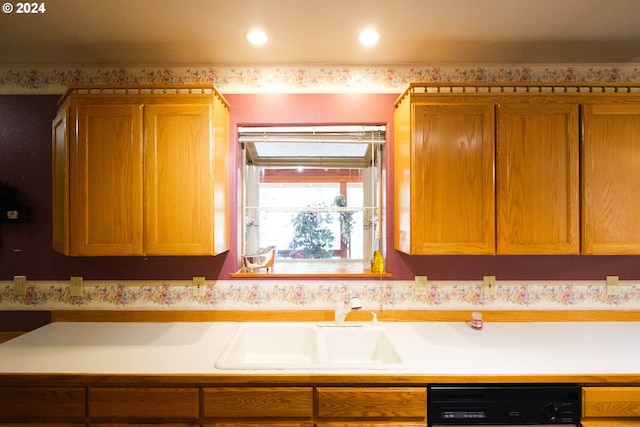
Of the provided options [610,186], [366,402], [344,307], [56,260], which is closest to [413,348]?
[366,402]

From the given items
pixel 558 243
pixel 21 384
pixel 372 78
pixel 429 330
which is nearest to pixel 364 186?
pixel 372 78

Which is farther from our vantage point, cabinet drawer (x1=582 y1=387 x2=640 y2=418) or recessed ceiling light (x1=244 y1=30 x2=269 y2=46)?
recessed ceiling light (x1=244 y1=30 x2=269 y2=46)

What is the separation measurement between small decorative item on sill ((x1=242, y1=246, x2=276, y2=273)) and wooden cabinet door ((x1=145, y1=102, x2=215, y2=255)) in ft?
1.44

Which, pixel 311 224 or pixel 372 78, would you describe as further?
pixel 311 224

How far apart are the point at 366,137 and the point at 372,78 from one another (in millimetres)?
356

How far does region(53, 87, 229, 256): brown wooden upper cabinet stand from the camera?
179 cm

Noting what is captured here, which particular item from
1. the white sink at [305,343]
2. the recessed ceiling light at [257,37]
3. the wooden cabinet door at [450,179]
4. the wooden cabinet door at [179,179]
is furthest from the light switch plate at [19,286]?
the wooden cabinet door at [450,179]

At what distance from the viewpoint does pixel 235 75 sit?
2.17 metres

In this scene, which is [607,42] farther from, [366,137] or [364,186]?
[364,186]

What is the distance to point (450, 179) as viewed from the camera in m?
1.80
